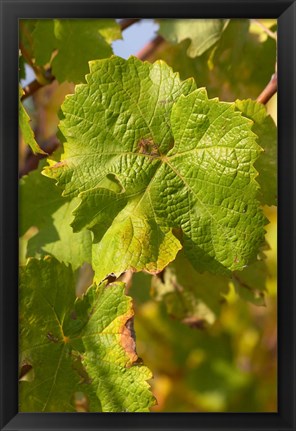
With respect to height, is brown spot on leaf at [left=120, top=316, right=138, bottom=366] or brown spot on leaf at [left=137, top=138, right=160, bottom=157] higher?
brown spot on leaf at [left=137, top=138, right=160, bottom=157]

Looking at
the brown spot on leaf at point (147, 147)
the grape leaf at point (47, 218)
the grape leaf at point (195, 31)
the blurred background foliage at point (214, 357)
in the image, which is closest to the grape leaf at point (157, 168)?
the brown spot on leaf at point (147, 147)

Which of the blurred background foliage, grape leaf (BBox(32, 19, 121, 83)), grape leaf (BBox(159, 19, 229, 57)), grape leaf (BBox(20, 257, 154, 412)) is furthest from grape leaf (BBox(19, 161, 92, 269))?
the blurred background foliage

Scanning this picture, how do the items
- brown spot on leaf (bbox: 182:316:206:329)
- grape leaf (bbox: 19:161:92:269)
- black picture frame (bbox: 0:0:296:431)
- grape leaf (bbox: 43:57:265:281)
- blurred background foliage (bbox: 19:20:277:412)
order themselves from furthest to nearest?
1. blurred background foliage (bbox: 19:20:277:412)
2. brown spot on leaf (bbox: 182:316:206:329)
3. grape leaf (bbox: 19:161:92:269)
4. black picture frame (bbox: 0:0:296:431)
5. grape leaf (bbox: 43:57:265:281)

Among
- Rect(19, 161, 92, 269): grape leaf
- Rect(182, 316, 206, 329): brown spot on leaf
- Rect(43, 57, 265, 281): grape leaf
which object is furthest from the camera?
Rect(182, 316, 206, 329): brown spot on leaf

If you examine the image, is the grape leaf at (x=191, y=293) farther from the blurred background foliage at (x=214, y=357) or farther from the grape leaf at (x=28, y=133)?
the blurred background foliage at (x=214, y=357)

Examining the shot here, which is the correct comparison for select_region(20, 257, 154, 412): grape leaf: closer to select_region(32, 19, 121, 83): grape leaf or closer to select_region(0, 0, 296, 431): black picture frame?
select_region(0, 0, 296, 431): black picture frame

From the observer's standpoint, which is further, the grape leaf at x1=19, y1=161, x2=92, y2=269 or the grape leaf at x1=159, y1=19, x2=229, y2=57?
the grape leaf at x1=159, y1=19, x2=229, y2=57

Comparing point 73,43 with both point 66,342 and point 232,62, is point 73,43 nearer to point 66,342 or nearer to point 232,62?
point 232,62
